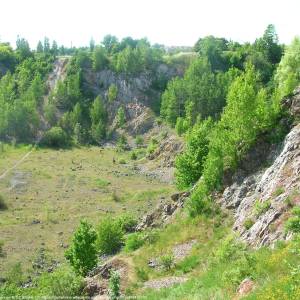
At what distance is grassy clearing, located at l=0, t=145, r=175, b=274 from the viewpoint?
2566 inches

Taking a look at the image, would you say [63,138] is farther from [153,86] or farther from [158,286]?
[158,286]

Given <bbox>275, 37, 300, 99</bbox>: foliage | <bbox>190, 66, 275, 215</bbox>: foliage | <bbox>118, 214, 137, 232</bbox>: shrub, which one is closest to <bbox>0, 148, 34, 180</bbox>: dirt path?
<bbox>118, 214, 137, 232</bbox>: shrub

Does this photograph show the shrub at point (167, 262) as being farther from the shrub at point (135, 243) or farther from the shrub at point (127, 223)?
the shrub at point (127, 223)

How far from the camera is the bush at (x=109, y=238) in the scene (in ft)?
178

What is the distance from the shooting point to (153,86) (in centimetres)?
15112

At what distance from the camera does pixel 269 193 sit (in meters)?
36.5

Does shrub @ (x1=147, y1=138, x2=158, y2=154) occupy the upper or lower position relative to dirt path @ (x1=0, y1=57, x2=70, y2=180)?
lower

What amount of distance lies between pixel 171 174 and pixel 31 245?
41943mm

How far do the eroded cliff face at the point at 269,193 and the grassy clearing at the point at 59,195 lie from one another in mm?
28443

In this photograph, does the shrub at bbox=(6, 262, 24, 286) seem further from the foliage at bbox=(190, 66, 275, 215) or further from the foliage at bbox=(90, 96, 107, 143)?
the foliage at bbox=(90, 96, 107, 143)

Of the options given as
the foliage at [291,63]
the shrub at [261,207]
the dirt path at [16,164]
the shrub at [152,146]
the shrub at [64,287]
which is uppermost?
the foliage at [291,63]

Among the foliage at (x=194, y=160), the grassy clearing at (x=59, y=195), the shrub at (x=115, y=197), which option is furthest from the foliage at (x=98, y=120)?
the foliage at (x=194, y=160)

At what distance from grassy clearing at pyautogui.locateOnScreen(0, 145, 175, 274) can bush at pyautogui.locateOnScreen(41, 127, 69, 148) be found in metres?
4.06

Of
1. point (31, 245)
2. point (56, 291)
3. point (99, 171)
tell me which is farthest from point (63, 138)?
point (56, 291)
